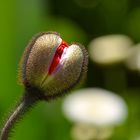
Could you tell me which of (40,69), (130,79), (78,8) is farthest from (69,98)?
(40,69)

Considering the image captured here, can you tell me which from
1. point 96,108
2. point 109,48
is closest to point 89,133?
point 96,108

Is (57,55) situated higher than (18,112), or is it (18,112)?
(57,55)

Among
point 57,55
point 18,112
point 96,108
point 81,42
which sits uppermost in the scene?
point 57,55

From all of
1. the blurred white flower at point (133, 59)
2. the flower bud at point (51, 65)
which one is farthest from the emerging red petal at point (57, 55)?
the blurred white flower at point (133, 59)

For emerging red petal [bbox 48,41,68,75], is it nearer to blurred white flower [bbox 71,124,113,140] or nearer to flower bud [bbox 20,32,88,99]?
flower bud [bbox 20,32,88,99]

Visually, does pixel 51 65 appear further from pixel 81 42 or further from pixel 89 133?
pixel 81 42

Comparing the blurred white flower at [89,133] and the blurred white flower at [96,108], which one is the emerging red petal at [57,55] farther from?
the blurred white flower at [96,108]
